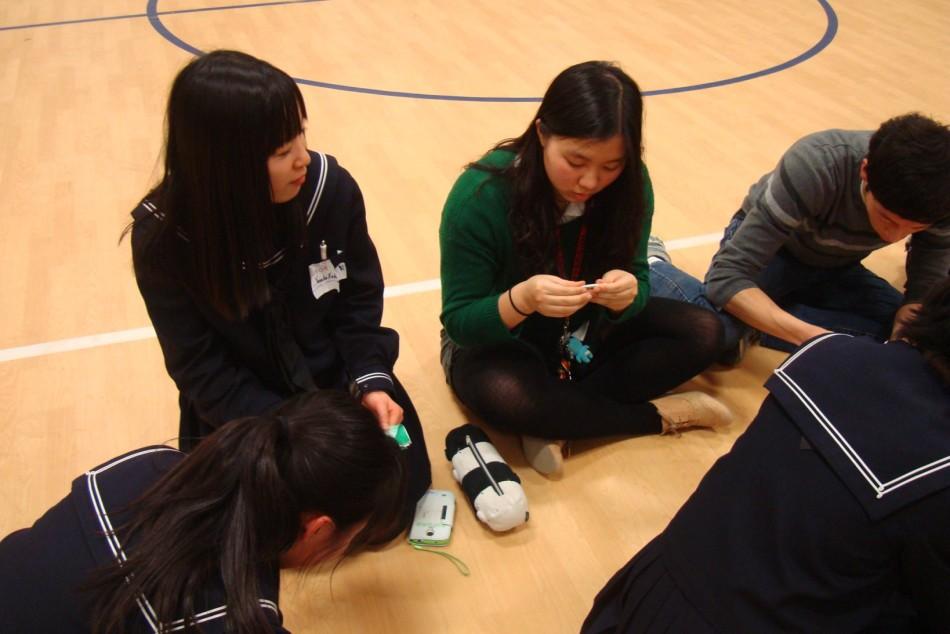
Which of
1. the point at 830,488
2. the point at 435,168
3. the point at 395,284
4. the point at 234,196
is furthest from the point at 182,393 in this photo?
the point at 435,168

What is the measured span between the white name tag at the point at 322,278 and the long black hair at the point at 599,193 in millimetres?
366

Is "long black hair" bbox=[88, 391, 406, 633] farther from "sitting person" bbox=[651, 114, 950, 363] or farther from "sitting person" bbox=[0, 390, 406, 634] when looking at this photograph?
"sitting person" bbox=[651, 114, 950, 363]

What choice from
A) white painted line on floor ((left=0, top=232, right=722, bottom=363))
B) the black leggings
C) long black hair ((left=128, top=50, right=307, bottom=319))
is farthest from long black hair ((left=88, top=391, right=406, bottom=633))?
white painted line on floor ((left=0, top=232, right=722, bottom=363))

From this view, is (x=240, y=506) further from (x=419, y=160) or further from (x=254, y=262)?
(x=419, y=160)

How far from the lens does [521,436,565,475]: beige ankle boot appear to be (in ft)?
5.47

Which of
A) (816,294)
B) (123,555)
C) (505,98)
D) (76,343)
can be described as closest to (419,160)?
(505,98)

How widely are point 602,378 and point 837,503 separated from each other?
930 mm

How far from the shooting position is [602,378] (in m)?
1.78

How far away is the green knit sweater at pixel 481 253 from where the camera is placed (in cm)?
150

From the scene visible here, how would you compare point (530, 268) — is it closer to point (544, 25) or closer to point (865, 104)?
point (865, 104)

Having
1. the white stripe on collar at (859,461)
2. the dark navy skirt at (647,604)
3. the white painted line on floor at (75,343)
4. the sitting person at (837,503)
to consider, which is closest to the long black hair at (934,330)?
the sitting person at (837,503)

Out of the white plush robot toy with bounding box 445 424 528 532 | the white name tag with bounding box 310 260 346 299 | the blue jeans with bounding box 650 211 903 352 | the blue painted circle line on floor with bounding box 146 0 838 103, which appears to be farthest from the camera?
the blue painted circle line on floor with bounding box 146 0 838 103

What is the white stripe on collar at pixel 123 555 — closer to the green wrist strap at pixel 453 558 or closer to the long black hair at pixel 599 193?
the green wrist strap at pixel 453 558

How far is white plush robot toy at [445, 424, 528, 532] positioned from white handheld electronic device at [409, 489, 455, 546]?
0.05 metres
